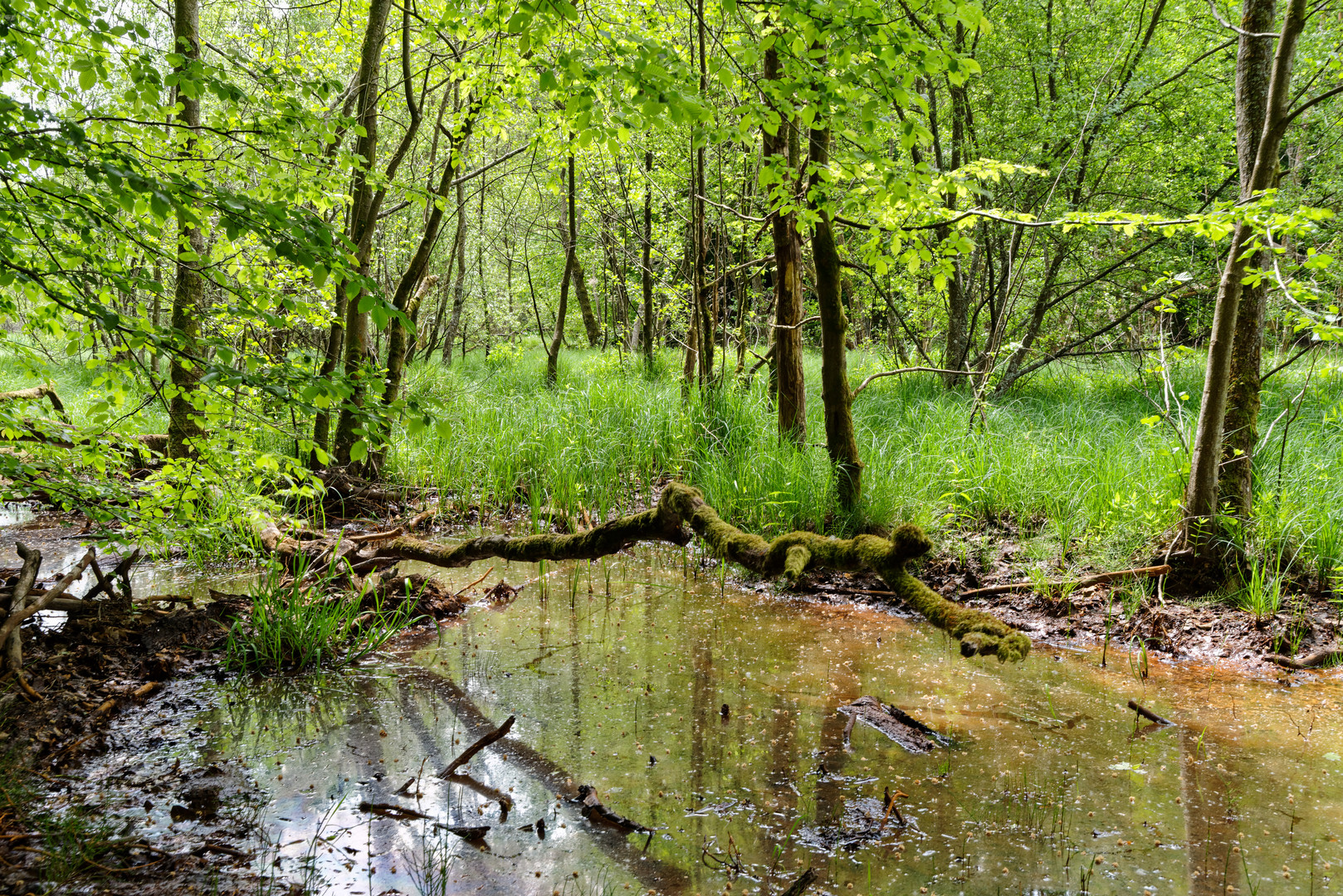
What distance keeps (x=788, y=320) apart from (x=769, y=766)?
413 centimetres

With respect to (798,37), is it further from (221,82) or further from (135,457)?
(135,457)

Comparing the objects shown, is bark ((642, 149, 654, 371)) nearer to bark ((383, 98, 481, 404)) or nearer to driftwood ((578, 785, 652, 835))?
bark ((383, 98, 481, 404))

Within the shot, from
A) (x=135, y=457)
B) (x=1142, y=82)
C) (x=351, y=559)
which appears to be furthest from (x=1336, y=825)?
(x=135, y=457)

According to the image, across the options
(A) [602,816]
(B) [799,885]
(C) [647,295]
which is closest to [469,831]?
(A) [602,816]

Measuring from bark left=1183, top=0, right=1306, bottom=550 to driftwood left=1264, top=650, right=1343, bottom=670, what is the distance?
78cm

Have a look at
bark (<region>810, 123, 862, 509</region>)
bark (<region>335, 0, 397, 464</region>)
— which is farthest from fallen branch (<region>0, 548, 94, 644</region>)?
bark (<region>810, 123, 862, 509</region>)

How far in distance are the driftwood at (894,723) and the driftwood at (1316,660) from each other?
Result: 2.09 meters

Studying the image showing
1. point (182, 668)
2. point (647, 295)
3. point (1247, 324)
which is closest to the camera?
point (182, 668)

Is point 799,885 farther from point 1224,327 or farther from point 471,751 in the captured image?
point 1224,327

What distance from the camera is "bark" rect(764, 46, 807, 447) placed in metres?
6.32

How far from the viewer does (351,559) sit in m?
5.20

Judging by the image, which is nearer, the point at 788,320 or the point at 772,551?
the point at 772,551

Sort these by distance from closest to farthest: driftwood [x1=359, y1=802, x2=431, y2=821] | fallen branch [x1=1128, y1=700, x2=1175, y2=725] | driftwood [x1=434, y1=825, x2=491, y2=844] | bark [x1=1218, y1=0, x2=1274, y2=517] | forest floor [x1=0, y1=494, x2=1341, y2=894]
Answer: forest floor [x1=0, y1=494, x2=1341, y2=894]
driftwood [x1=434, y1=825, x2=491, y2=844]
driftwood [x1=359, y1=802, x2=431, y2=821]
fallen branch [x1=1128, y1=700, x2=1175, y2=725]
bark [x1=1218, y1=0, x2=1274, y2=517]

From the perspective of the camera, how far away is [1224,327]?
14.3 feet
